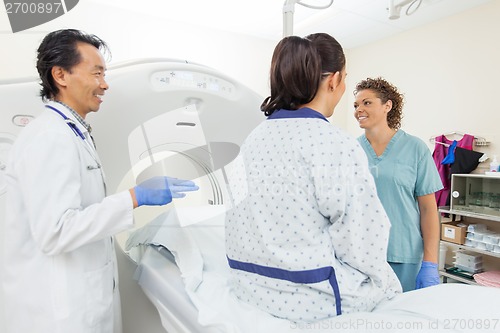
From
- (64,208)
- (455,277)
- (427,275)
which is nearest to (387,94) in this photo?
(427,275)

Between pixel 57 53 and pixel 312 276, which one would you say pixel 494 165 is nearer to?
pixel 312 276

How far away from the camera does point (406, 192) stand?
1350 mm

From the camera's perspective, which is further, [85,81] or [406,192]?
[406,192]

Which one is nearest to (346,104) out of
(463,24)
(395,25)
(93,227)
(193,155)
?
(395,25)

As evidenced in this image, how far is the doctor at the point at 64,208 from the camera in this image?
2.62 feet

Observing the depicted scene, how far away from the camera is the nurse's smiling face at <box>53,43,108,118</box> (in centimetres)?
95

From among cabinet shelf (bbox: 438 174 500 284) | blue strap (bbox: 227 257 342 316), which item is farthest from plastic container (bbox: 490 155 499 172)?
blue strap (bbox: 227 257 342 316)

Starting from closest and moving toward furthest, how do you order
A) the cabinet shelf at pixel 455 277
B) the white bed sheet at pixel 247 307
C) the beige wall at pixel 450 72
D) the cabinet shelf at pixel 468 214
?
the white bed sheet at pixel 247 307
the cabinet shelf at pixel 468 214
the cabinet shelf at pixel 455 277
the beige wall at pixel 450 72

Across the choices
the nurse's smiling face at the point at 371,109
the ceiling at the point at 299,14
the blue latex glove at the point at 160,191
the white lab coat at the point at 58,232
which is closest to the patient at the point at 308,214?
the blue latex glove at the point at 160,191

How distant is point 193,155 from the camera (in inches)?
59.4

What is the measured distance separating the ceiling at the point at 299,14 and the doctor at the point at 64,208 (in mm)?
1906

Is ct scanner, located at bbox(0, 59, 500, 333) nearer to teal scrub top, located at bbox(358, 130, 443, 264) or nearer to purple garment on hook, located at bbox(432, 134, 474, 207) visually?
teal scrub top, located at bbox(358, 130, 443, 264)

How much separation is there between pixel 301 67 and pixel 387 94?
0.81 metres

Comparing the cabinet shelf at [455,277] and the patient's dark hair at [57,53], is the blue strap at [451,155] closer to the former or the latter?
the cabinet shelf at [455,277]
